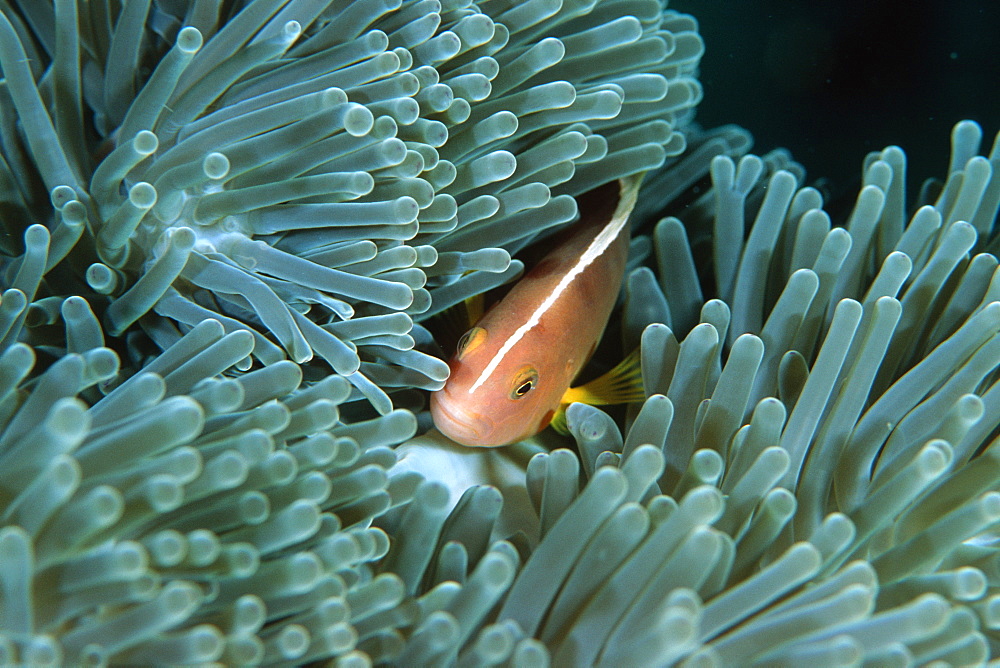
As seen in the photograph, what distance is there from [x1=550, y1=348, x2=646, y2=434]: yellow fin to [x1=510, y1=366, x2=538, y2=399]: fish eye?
189 millimetres

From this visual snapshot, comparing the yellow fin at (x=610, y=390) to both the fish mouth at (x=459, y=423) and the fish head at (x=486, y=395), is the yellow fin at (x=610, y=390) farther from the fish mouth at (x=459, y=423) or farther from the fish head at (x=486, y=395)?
the fish mouth at (x=459, y=423)

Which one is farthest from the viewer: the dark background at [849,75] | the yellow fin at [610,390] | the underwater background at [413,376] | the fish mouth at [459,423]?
the dark background at [849,75]

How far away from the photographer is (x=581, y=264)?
5.72 feet

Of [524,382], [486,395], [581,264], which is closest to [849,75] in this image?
[581,264]

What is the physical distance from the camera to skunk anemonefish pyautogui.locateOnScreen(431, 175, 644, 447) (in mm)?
1489

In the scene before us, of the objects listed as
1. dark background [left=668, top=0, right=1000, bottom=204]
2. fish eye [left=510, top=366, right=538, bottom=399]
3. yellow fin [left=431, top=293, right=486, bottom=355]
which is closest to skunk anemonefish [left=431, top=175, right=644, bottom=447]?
fish eye [left=510, top=366, right=538, bottom=399]

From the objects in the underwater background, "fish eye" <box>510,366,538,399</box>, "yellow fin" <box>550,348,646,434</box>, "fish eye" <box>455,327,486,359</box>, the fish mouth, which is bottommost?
"yellow fin" <box>550,348,646,434</box>

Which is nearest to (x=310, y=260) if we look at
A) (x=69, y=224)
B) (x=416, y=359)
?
(x=416, y=359)

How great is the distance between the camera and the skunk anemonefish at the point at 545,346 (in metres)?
1.49

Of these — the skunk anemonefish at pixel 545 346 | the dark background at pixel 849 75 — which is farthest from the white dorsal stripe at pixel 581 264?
the dark background at pixel 849 75

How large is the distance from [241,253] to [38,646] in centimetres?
68

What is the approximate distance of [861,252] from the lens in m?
1.60

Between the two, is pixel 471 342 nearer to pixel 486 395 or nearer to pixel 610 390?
pixel 486 395

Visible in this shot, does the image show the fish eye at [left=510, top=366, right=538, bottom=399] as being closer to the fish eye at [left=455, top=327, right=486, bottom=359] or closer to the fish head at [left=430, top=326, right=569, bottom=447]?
the fish head at [left=430, top=326, right=569, bottom=447]
